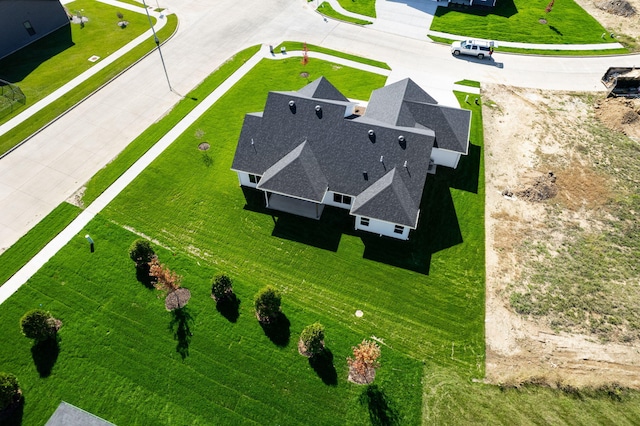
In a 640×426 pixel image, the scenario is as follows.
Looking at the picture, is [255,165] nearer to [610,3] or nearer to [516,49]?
[516,49]

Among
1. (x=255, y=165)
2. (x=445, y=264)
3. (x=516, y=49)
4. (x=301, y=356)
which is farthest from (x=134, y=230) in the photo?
(x=516, y=49)

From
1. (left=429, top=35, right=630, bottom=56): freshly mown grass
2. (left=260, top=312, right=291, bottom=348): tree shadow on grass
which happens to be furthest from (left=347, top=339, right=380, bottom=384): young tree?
(left=429, top=35, right=630, bottom=56): freshly mown grass

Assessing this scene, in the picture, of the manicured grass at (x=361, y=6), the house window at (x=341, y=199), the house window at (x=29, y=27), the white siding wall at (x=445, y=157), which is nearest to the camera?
the house window at (x=341, y=199)

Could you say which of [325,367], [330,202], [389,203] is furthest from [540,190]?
[325,367]

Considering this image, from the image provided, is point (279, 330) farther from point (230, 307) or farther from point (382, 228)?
point (382, 228)

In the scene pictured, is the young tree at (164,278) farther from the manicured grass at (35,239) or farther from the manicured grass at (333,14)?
the manicured grass at (333,14)

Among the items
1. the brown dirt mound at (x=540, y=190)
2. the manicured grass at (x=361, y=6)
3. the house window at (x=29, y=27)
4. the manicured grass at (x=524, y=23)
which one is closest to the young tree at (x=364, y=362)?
the brown dirt mound at (x=540, y=190)
